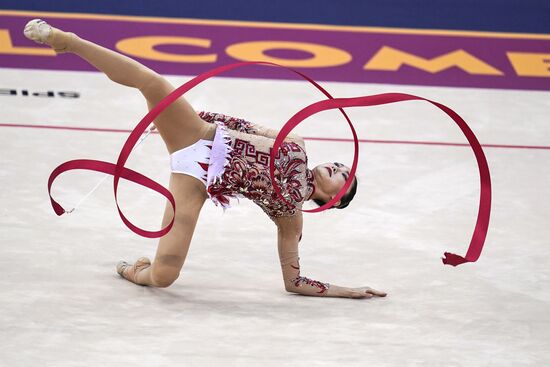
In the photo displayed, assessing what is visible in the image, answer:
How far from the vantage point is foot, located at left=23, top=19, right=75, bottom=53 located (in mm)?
3662

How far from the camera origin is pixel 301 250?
14.8 ft

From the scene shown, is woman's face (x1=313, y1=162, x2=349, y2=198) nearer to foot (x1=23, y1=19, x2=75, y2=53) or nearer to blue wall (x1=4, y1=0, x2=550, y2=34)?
foot (x1=23, y1=19, x2=75, y2=53)

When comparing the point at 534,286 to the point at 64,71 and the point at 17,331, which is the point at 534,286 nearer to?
the point at 17,331

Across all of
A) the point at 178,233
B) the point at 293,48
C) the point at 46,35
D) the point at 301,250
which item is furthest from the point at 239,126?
the point at 293,48

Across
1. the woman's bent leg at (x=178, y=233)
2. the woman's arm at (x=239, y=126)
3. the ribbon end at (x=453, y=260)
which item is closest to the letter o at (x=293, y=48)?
the woman's arm at (x=239, y=126)

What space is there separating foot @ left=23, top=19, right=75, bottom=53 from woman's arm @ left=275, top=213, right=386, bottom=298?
1032 mm

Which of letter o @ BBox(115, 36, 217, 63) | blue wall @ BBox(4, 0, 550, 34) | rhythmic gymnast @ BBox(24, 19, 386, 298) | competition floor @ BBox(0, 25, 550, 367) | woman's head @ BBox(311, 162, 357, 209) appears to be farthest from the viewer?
blue wall @ BBox(4, 0, 550, 34)

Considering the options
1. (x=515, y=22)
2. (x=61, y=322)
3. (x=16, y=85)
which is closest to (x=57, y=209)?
(x=61, y=322)

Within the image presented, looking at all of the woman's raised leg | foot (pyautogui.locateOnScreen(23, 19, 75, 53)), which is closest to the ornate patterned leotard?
the woman's raised leg

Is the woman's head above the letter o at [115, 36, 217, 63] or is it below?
above

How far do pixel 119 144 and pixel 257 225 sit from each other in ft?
3.89

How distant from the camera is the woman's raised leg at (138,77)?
146 inches

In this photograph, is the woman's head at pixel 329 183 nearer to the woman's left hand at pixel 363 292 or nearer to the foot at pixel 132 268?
the woman's left hand at pixel 363 292

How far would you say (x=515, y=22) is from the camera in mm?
7809
